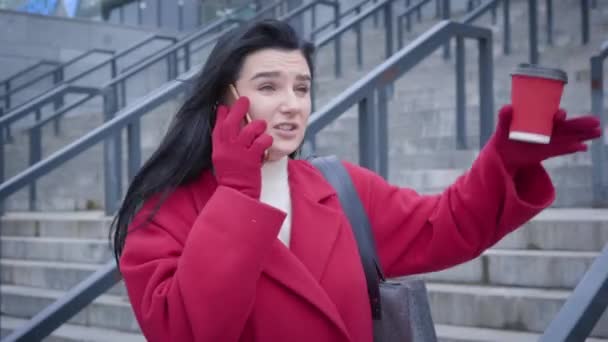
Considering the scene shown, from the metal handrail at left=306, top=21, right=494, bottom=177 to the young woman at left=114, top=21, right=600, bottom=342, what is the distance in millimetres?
1681

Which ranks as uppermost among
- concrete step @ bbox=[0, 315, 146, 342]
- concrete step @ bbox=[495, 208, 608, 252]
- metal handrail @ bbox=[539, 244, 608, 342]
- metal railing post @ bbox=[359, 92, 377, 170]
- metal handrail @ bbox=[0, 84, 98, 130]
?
metal handrail @ bbox=[0, 84, 98, 130]

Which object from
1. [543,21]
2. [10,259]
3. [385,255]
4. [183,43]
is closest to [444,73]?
[543,21]

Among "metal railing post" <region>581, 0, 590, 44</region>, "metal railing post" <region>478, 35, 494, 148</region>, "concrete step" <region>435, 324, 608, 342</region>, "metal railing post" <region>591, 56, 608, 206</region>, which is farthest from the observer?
"metal railing post" <region>581, 0, 590, 44</region>

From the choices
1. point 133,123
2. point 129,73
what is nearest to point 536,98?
point 133,123

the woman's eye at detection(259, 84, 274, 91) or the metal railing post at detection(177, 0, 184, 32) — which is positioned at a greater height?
the metal railing post at detection(177, 0, 184, 32)

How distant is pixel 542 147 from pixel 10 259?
5.08 metres

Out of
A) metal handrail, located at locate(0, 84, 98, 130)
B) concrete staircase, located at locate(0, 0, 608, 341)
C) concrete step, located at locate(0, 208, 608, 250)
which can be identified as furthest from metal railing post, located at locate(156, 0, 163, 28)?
concrete step, located at locate(0, 208, 608, 250)

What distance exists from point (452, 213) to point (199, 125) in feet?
1.99

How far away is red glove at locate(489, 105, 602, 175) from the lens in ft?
5.46

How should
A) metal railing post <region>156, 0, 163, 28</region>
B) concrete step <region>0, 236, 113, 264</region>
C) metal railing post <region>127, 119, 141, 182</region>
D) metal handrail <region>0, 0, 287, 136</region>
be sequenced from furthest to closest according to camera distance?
metal railing post <region>156, 0, 163, 28</region>
metal handrail <region>0, 0, 287, 136</region>
metal railing post <region>127, 119, 141, 182</region>
concrete step <region>0, 236, 113, 264</region>

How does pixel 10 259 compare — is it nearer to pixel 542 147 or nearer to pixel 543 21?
pixel 542 147

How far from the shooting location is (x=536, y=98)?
1.61m

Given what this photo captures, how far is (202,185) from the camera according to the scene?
6.03 ft

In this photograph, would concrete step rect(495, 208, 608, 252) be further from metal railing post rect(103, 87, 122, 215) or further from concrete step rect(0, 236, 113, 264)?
metal railing post rect(103, 87, 122, 215)
